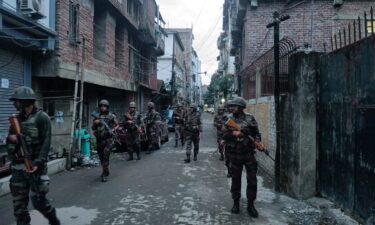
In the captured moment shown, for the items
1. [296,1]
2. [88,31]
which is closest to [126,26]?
[88,31]

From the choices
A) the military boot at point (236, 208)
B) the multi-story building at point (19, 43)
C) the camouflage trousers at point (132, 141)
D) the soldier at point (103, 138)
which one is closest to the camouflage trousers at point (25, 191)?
the military boot at point (236, 208)

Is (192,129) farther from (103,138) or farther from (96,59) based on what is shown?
(96,59)

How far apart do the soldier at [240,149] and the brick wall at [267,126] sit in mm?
3418

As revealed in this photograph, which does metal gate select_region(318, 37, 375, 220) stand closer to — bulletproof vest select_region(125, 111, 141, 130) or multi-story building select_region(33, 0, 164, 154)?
bulletproof vest select_region(125, 111, 141, 130)

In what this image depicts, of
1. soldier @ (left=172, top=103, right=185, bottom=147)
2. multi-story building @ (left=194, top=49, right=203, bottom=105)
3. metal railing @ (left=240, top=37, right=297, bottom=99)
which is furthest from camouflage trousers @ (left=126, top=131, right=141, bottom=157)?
multi-story building @ (left=194, top=49, right=203, bottom=105)

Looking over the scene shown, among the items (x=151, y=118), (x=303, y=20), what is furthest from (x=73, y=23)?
(x=303, y=20)

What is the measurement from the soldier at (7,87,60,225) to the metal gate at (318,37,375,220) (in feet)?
14.1

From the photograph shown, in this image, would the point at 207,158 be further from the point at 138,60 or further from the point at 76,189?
the point at 138,60

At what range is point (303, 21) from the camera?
→ 16.4m

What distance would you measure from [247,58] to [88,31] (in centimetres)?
668

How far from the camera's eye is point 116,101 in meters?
22.5

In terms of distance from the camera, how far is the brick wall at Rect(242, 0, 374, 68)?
634 inches

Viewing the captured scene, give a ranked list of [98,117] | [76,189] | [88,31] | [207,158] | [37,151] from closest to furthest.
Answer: [37,151] < [76,189] < [98,117] < [207,158] < [88,31]

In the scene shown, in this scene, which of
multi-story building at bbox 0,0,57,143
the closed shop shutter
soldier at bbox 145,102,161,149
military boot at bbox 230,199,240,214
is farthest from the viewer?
soldier at bbox 145,102,161,149
